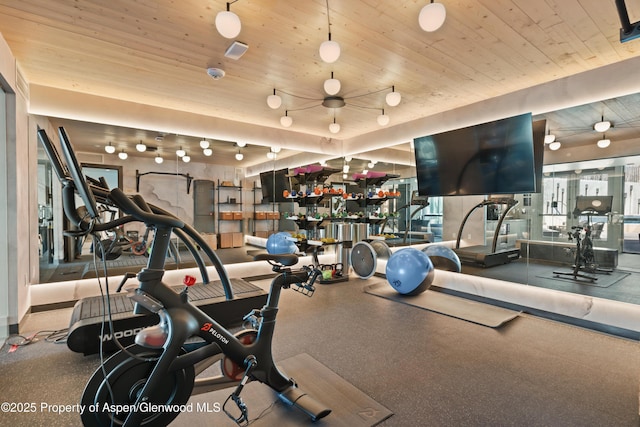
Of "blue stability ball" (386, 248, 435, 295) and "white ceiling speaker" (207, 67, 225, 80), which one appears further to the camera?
"blue stability ball" (386, 248, 435, 295)

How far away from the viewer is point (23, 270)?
379 cm

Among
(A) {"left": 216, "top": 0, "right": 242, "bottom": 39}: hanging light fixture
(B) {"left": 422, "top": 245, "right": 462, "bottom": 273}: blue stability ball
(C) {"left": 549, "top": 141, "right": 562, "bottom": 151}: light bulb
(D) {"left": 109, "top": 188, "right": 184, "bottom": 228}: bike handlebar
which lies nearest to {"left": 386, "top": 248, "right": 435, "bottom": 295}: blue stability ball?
(B) {"left": 422, "top": 245, "right": 462, "bottom": 273}: blue stability ball

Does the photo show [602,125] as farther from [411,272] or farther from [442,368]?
[442,368]

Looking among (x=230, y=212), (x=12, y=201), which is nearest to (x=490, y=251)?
(x=230, y=212)

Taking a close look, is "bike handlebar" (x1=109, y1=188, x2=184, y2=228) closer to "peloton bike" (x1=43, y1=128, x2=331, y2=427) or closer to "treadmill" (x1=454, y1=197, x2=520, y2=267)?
"peloton bike" (x1=43, y1=128, x2=331, y2=427)

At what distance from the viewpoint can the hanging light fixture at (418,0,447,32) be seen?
2334 millimetres

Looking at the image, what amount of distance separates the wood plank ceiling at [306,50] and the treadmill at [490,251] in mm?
1375

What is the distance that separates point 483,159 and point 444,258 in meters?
1.75

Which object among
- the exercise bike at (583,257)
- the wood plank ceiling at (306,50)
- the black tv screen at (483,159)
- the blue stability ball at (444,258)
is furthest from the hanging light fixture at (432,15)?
the blue stability ball at (444,258)

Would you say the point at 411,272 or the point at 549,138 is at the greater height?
the point at 549,138

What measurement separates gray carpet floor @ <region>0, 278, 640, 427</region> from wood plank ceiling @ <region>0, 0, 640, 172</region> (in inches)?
109

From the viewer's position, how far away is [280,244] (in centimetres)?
618

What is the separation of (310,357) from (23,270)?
357 cm

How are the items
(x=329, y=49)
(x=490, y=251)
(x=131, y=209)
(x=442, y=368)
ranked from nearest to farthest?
(x=131, y=209) → (x=329, y=49) → (x=442, y=368) → (x=490, y=251)
